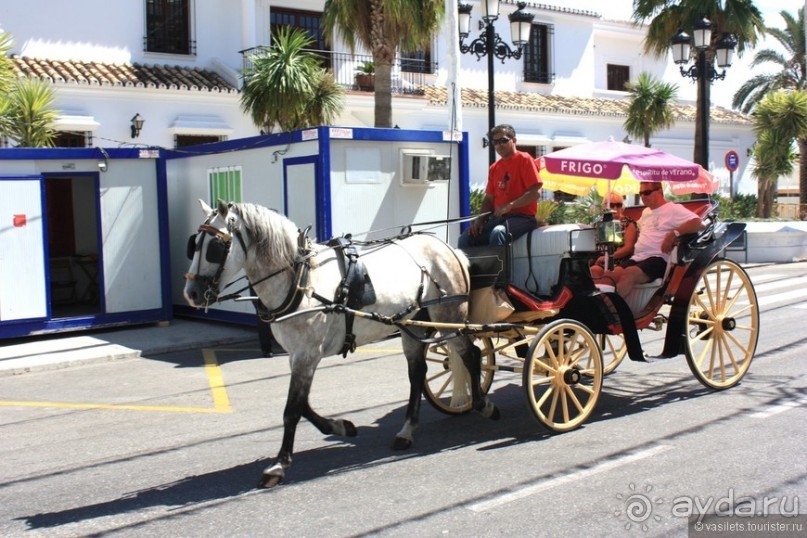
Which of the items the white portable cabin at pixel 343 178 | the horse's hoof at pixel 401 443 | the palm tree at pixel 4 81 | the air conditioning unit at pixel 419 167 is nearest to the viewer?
the horse's hoof at pixel 401 443

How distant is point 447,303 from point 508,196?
1158 millimetres

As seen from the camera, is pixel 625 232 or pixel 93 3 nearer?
pixel 625 232

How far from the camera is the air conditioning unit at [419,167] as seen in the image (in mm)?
12312

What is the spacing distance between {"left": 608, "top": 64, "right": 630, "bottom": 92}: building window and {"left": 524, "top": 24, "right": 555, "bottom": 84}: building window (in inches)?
Result: 163

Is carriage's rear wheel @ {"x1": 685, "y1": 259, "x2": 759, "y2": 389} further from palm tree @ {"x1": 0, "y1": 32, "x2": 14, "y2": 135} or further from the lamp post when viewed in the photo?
palm tree @ {"x1": 0, "y1": 32, "x2": 14, "y2": 135}

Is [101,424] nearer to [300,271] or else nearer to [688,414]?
[300,271]

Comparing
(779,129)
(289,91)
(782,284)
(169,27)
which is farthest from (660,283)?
(779,129)

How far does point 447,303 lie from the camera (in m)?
6.77

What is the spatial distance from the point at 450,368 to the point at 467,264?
95cm

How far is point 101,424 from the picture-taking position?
7773 mm

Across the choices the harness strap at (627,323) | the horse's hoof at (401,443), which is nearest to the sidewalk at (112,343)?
the horse's hoof at (401,443)

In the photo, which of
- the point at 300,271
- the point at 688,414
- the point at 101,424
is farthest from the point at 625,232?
the point at 101,424

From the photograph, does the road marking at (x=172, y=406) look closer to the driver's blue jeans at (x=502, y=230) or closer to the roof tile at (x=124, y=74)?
the driver's blue jeans at (x=502, y=230)

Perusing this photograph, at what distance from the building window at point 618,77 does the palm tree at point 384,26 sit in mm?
16550
